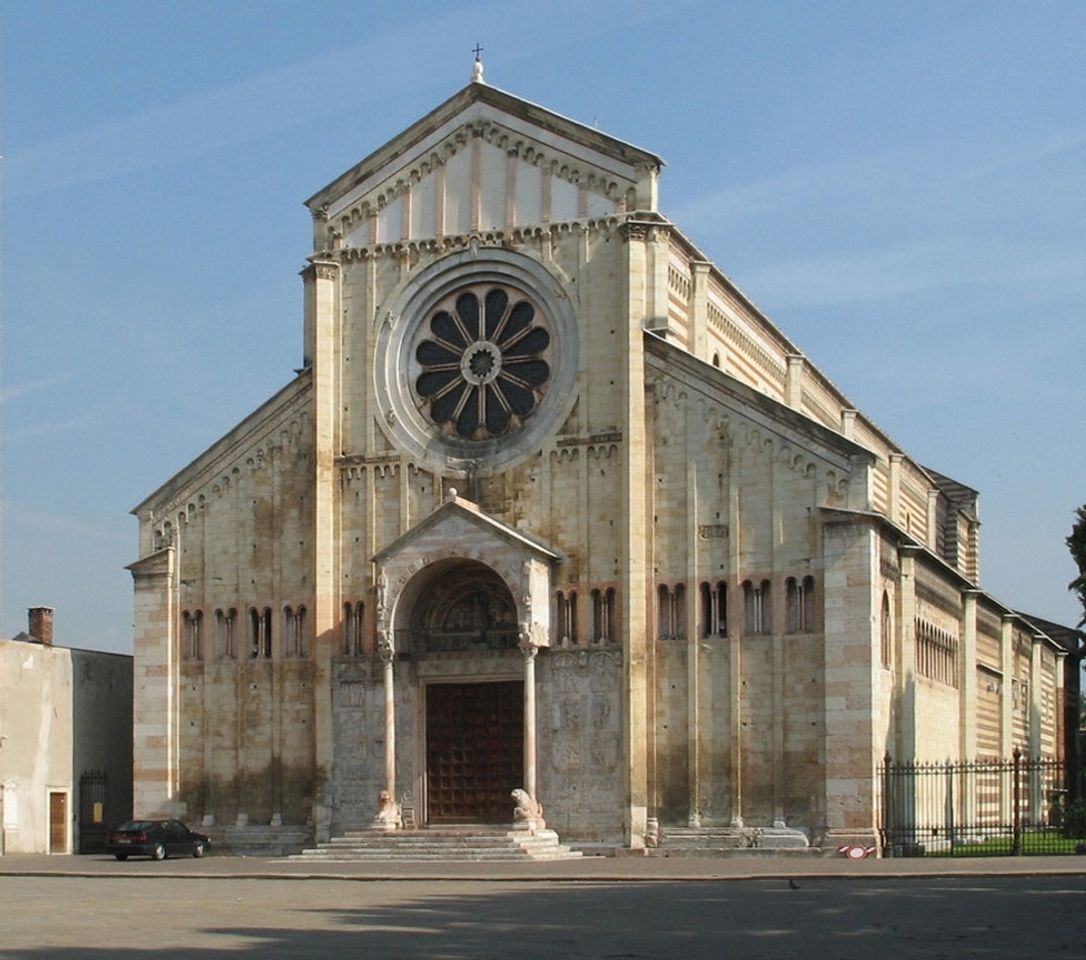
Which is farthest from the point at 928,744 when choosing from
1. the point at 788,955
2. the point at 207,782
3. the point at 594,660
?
the point at 788,955

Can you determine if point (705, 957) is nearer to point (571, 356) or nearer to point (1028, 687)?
point (571, 356)

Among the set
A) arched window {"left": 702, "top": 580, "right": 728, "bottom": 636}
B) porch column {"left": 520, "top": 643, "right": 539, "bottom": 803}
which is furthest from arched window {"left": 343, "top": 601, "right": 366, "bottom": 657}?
arched window {"left": 702, "top": 580, "right": 728, "bottom": 636}

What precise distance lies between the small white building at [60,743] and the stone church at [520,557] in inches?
127

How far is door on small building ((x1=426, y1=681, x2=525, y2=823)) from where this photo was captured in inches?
1773

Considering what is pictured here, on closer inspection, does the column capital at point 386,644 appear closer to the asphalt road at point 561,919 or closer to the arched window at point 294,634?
the arched window at point 294,634

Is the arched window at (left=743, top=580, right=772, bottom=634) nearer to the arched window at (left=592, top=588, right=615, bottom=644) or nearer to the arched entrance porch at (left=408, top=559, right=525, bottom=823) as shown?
the arched window at (left=592, top=588, right=615, bottom=644)

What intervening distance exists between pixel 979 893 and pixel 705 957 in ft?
34.9

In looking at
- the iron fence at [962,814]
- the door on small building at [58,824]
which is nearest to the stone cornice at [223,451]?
the door on small building at [58,824]

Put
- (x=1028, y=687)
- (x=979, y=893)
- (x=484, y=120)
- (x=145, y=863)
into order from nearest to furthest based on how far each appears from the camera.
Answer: (x=979, y=893) → (x=145, y=863) → (x=484, y=120) → (x=1028, y=687)

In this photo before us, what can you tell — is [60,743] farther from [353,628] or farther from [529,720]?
[529,720]

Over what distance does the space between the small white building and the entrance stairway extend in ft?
27.7

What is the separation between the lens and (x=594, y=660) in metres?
43.9

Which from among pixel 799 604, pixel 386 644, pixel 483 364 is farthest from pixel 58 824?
pixel 799 604

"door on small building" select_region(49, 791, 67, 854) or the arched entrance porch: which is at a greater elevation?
the arched entrance porch
